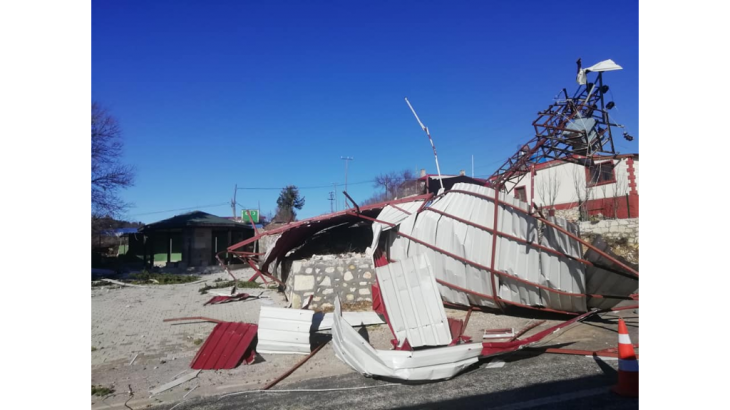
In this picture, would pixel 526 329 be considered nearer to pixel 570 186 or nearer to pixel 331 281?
pixel 331 281

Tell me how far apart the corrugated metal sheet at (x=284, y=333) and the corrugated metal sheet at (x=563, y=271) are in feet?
15.2

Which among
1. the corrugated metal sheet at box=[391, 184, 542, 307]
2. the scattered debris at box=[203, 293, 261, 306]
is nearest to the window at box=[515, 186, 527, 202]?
the corrugated metal sheet at box=[391, 184, 542, 307]

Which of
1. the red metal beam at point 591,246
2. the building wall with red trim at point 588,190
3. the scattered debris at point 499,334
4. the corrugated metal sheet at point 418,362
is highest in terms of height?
the building wall with red trim at point 588,190

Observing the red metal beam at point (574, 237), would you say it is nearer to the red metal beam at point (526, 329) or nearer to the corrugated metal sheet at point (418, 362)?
the red metal beam at point (526, 329)

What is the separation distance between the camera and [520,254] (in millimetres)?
7496

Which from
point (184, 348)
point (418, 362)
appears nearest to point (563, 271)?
point (418, 362)

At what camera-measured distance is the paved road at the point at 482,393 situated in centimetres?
397

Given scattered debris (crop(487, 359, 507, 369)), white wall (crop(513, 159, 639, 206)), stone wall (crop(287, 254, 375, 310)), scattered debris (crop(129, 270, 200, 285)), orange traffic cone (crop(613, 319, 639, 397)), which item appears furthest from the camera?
white wall (crop(513, 159, 639, 206))

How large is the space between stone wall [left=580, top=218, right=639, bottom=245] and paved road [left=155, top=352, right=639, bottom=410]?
12.3 m

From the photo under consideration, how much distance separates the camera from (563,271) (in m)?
7.24

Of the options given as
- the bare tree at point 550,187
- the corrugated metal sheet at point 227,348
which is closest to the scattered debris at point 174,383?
the corrugated metal sheet at point 227,348

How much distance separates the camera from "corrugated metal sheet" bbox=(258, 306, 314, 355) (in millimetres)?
6492

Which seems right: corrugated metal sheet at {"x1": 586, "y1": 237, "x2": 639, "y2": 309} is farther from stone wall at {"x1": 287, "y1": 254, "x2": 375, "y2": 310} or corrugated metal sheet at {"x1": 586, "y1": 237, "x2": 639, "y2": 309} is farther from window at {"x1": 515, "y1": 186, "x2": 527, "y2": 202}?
window at {"x1": 515, "y1": 186, "x2": 527, "y2": 202}
